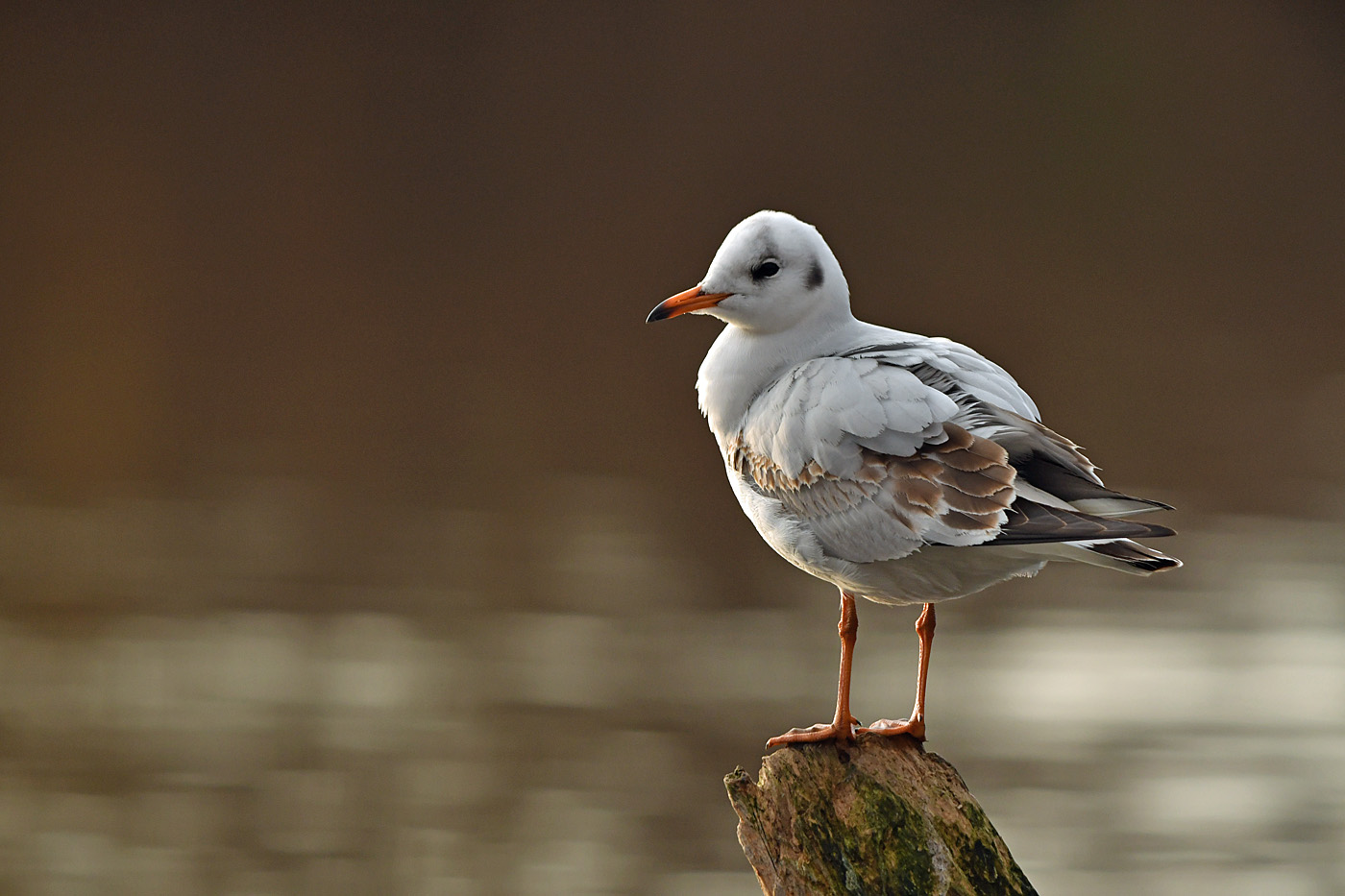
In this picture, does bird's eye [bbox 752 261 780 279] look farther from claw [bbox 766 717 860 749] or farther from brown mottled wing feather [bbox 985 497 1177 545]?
claw [bbox 766 717 860 749]

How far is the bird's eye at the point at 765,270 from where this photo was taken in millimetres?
3092

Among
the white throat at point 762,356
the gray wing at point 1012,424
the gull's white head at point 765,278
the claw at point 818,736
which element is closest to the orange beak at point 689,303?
the gull's white head at point 765,278

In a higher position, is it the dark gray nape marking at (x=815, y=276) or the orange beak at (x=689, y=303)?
the dark gray nape marking at (x=815, y=276)

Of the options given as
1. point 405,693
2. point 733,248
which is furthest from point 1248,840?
point 733,248

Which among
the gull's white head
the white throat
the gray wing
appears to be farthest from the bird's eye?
the gray wing

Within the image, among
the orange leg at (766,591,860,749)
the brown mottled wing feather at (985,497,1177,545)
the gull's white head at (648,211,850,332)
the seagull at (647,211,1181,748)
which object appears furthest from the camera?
the gull's white head at (648,211,850,332)

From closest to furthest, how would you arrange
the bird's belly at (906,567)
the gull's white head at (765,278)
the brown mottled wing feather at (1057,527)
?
the brown mottled wing feather at (1057,527) < the bird's belly at (906,567) < the gull's white head at (765,278)

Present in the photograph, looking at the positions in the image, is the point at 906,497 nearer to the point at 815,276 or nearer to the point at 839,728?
the point at 839,728

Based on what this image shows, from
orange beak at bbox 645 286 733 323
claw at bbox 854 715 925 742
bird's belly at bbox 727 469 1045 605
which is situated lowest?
claw at bbox 854 715 925 742

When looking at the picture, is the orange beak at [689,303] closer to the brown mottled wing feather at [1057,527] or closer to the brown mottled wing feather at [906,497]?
the brown mottled wing feather at [906,497]

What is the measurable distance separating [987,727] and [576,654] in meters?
1.73

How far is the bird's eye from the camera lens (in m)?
3.09

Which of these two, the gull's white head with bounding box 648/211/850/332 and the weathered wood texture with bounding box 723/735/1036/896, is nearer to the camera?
the weathered wood texture with bounding box 723/735/1036/896

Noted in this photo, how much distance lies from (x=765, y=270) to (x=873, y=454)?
0.50 m
